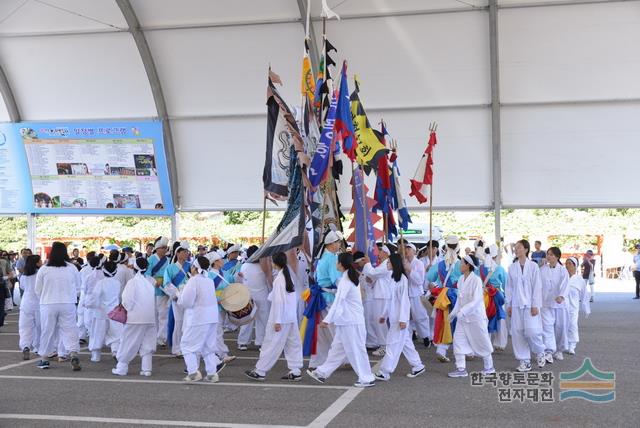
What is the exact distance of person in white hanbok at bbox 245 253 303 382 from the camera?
30.3 ft

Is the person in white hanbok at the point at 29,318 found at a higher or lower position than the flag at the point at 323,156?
lower

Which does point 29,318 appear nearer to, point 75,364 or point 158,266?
point 75,364

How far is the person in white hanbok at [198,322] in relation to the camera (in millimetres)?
9234

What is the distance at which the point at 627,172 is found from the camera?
61.4 ft

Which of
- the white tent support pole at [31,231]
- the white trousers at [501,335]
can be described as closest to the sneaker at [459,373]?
the white trousers at [501,335]

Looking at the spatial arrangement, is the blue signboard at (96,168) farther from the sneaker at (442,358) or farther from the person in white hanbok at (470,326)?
the person in white hanbok at (470,326)

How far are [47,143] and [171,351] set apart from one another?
11.0 m

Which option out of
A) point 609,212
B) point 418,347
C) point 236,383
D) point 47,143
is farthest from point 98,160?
point 609,212

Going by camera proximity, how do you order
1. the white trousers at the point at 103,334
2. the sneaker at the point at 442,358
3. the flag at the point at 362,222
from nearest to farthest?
the sneaker at the point at 442,358 → the white trousers at the point at 103,334 → the flag at the point at 362,222

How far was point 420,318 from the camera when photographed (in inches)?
496

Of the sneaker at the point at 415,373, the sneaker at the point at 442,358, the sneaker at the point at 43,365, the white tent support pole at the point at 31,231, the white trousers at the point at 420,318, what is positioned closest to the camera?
the sneaker at the point at 415,373

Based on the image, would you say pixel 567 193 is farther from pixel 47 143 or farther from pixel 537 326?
pixel 47 143

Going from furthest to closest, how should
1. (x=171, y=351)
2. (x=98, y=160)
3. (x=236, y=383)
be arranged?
(x=98, y=160)
(x=171, y=351)
(x=236, y=383)

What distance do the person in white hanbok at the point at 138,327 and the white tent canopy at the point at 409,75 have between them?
32.7 ft
